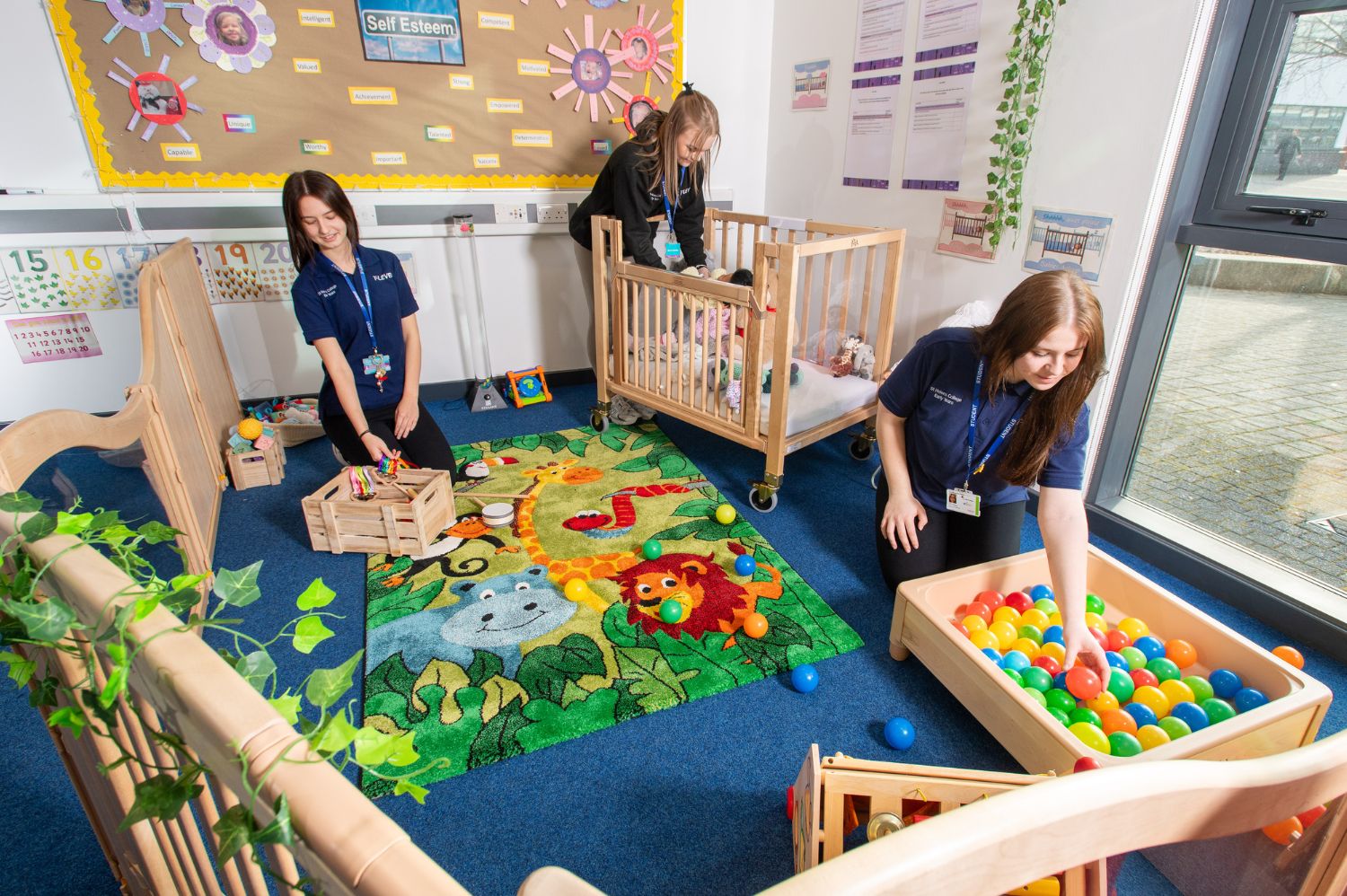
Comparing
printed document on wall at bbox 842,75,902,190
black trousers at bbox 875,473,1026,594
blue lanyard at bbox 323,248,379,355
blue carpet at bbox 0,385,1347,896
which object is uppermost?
printed document on wall at bbox 842,75,902,190

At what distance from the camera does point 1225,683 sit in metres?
1.77

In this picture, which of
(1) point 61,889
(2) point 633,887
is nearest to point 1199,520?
(2) point 633,887

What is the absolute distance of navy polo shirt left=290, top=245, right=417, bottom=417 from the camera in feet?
8.34

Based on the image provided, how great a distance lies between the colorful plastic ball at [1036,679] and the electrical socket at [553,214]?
10.1 feet

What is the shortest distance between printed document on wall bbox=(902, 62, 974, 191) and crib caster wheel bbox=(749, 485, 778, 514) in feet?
4.91

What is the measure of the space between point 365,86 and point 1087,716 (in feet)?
12.2

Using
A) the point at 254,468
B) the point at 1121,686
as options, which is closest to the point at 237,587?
the point at 1121,686

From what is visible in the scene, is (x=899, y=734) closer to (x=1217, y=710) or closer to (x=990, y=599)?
(x=990, y=599)

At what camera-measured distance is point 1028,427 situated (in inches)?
72.7

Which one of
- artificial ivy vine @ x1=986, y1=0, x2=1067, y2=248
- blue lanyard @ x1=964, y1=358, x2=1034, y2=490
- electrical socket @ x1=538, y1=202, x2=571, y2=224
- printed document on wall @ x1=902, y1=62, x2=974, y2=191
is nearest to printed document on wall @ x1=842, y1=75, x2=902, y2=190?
printed document on wall @ x1=902, y1=62, x2=974, y2=191

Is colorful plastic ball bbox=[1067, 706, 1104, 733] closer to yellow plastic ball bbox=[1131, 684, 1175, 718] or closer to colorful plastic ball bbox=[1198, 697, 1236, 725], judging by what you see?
yellow plastic ball bbox=[1131, 684, 1175, 718]

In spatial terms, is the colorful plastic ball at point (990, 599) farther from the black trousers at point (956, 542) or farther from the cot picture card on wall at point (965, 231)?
the cot picture card on wall at point (965, 231)

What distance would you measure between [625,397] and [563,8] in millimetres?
1938

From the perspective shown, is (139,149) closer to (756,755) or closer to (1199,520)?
(756,755)
